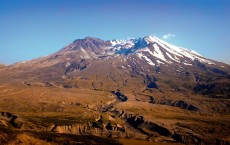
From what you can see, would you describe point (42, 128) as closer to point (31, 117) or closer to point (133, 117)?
point (31, 117)

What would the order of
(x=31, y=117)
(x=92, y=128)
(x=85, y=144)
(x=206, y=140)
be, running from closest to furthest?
(x=85, y=144), (x=206, y=140), (x=92, y=128), (x=31, y=117)

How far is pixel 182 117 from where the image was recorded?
180 m

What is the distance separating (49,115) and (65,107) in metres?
27.1

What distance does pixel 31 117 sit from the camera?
160000 millimetres

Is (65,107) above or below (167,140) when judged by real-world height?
above

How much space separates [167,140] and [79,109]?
7533 cm

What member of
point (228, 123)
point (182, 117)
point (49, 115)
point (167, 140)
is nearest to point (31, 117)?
point (49, 115)

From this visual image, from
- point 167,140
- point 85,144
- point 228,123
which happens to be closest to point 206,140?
point 167,140

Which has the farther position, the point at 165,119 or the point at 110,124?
the point at 165,119

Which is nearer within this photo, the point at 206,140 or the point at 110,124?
the point at 206,140

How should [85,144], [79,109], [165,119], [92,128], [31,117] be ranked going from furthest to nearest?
[79,109] → [165,119] → [31,117] → [92,128] → [85,144]

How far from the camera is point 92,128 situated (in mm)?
146750

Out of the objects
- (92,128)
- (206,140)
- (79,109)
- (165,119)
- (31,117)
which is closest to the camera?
(206,140)

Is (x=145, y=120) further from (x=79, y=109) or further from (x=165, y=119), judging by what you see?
(x=79, y=109)
